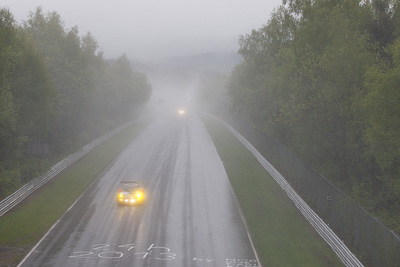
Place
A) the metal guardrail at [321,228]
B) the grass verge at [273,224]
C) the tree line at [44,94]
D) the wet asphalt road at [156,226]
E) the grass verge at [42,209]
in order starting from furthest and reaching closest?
the tree line at [44,94] → the grass verge at [42,209] → the grass verge at [273,224] → the wet asphalt road at [156,226] → the metal guardrail at [321,228]

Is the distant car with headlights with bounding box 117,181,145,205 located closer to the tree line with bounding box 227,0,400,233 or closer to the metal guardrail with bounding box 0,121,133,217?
the metal guardrail with bounding box 0,121,133,217

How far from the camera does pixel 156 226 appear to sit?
29.2 metres

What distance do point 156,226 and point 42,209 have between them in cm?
861

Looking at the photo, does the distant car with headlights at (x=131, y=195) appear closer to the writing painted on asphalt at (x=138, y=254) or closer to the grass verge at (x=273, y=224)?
the grass verge at (x=273, y=224)

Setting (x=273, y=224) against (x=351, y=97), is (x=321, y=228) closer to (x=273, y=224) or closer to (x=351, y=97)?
(x=273, y=224)

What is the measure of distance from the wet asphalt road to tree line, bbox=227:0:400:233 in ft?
27.3

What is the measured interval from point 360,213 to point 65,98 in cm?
4403

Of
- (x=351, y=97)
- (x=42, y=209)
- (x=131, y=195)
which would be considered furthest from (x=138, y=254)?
(x=351, y=97)

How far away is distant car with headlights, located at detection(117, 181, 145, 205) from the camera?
3422cm

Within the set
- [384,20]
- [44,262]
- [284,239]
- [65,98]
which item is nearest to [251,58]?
[65,98]

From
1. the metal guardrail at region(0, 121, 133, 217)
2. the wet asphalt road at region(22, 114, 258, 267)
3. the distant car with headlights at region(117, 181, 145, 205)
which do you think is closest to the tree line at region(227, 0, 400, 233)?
the wet asphalt road at region(22, 114, 258, 267)

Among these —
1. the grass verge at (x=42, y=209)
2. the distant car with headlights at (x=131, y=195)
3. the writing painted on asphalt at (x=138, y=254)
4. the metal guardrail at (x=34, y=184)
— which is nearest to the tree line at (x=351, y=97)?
the writing painted on asphalt at (x=138, y=254)

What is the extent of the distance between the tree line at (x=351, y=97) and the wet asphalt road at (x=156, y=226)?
832cm

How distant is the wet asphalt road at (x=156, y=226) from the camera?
23.4 m
